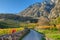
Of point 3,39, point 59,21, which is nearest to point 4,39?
point 3,39

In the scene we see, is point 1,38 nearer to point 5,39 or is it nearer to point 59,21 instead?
point 5,39

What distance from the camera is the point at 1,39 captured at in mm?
27641

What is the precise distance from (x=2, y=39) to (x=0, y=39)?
83 cm

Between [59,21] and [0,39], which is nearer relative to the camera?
[0,39]

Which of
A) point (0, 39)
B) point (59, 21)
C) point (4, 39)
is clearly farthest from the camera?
point (59, 21)

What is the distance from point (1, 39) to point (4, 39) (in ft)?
5.50

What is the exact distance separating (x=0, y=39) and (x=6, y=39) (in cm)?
299

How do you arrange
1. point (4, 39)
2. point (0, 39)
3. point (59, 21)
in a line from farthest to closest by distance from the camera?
point (59, 21), point (4, 39), point (0, 39)

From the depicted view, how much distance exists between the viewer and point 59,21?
118 metres

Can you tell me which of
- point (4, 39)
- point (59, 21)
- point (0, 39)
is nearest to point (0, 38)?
point (0, 39)

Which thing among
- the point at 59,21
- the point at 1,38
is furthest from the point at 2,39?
the point at 59,21

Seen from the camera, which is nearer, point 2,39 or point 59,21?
point 2,39

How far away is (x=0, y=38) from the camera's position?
2738 cm

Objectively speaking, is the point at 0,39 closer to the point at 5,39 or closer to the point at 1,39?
the point at 1,39
